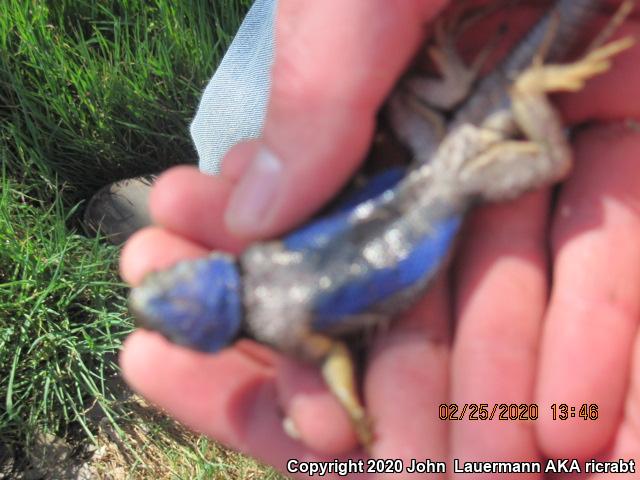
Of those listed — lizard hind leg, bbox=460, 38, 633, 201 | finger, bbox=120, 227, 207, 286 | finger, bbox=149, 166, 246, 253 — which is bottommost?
finger, bbox=120, 227, 207, 286

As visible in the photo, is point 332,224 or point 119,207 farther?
point 119,207

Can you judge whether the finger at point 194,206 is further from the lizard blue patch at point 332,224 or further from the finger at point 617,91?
the finger at point 617,91

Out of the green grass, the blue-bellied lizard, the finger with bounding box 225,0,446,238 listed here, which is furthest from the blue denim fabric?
the blue-bellied lizard

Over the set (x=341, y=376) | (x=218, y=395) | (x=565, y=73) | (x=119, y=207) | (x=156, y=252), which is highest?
(x=565, y=73)

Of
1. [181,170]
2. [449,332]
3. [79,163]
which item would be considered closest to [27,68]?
[79,163]

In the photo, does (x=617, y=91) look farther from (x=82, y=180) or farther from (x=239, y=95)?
(x=82, y=180)

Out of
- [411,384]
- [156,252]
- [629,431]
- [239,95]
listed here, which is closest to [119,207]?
[239,95]

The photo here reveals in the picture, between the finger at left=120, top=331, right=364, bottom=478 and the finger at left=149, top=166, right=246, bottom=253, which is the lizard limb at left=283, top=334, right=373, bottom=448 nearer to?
the finger at left=120, top=331, right=364, bottom=478
